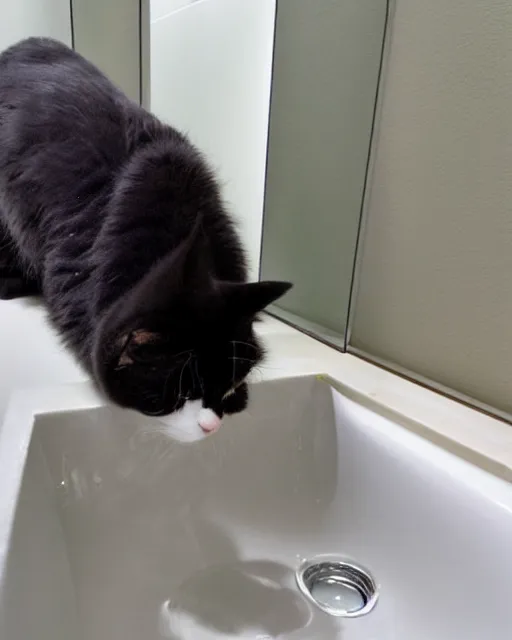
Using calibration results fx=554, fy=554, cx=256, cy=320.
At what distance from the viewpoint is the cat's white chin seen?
1.81ft

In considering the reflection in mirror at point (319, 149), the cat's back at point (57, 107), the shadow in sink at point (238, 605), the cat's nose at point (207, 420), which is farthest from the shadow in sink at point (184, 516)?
the cat's back at point (57, 107)

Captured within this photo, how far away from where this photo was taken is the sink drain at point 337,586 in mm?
676

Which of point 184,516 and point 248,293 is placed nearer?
point 248,293

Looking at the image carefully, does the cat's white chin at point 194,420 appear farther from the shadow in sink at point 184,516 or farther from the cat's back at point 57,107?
the cat's back at point 57,107

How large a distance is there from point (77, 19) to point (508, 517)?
1.35 meters

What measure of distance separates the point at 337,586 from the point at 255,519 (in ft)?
0.43

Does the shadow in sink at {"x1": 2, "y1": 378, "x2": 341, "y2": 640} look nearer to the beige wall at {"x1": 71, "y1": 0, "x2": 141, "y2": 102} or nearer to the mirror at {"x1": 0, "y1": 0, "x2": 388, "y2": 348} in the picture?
the mirror at {"x1": 0, "y1": 0, "x2": 388, "y2": 348}

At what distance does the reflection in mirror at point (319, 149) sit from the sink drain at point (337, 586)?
34cm

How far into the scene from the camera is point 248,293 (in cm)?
52

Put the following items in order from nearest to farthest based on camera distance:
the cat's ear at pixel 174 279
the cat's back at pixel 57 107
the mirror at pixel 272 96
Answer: the cat's ear at pixel 174 279 < the cat's back at pixel 57 107 < the mirror at pixel 272 96

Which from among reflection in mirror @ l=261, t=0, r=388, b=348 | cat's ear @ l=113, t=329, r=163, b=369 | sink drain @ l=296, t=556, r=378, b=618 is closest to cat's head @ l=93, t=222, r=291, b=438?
cat's ear @ l=113, t=329, r=163, b=369

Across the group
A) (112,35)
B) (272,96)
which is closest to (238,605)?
(272,96)

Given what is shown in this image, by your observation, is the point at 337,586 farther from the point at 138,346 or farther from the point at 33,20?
the point at 33,20

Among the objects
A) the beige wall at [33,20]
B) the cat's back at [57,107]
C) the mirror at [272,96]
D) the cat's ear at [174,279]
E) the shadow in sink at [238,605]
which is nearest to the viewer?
the cat's ear at [174,279]
